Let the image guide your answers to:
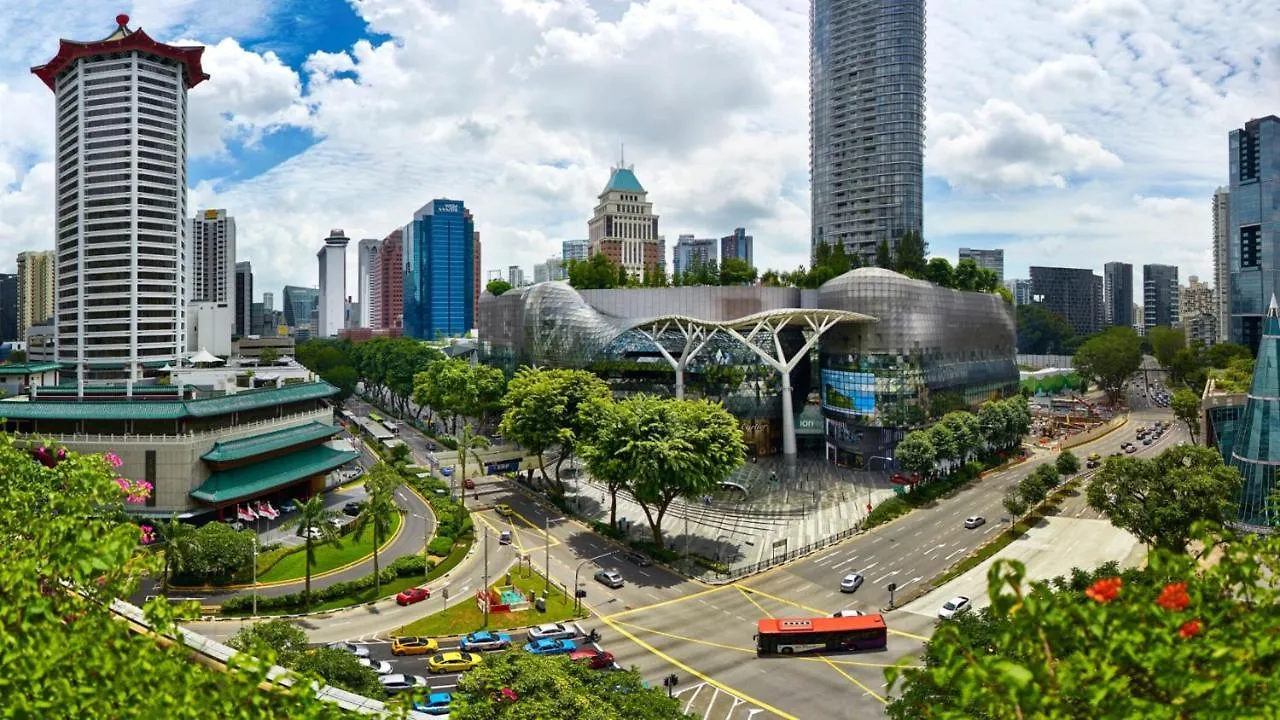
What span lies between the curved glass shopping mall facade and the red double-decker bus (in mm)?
45481

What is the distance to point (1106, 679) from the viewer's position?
27.6ft

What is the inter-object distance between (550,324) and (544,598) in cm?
6135

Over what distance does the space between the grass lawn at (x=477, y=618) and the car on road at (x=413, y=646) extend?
2140mm

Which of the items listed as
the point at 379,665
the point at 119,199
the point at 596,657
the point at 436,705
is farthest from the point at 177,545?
the point at 119,199

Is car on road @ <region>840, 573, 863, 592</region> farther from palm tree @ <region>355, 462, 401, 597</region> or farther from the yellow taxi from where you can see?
palm tree @ <region>355, 462, 401, 597</region>

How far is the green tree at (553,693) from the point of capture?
21.8 metres

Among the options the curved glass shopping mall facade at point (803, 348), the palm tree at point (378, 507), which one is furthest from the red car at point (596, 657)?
the curved glass shopping mall facade at point (803, 348)

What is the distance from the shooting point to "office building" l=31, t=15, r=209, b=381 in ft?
378

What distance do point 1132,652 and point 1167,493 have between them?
51.2 metres

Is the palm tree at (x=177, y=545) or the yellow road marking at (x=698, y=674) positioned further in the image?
the palm tree at (x=177, y=545)

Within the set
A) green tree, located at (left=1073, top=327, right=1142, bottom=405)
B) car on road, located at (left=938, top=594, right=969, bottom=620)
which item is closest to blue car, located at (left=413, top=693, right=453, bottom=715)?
car on road, located at (left=938, top=594, right=969, bottom=620)

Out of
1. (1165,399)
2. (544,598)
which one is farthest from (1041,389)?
(544,598)

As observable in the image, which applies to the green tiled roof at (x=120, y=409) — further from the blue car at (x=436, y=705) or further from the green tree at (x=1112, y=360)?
the green tree at (x=1112, y=360)

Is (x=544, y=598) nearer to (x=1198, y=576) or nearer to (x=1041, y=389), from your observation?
(x=1198, y=576)
